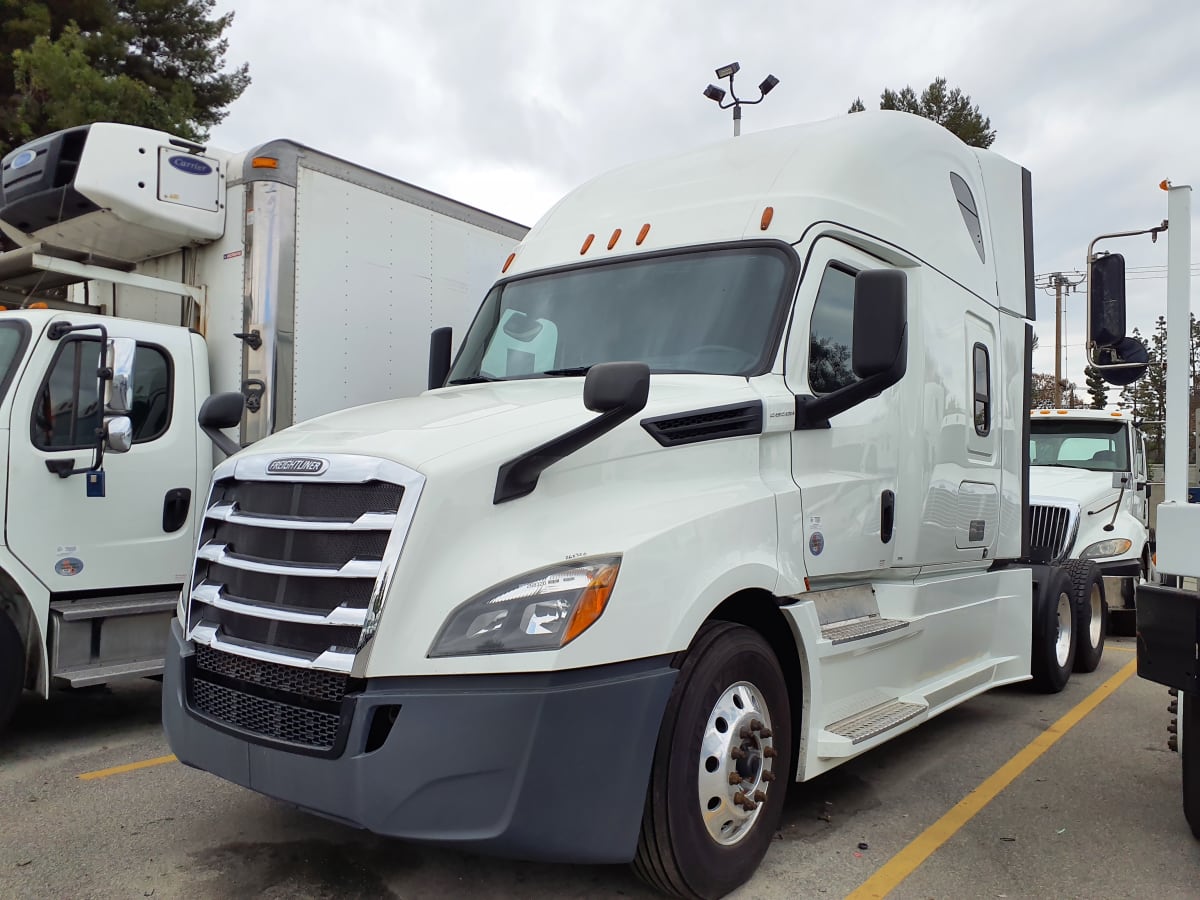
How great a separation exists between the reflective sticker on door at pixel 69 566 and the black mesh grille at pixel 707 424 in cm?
366

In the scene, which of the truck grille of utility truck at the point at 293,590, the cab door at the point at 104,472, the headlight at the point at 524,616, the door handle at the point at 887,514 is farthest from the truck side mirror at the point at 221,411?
the door handle at the point at 887,514

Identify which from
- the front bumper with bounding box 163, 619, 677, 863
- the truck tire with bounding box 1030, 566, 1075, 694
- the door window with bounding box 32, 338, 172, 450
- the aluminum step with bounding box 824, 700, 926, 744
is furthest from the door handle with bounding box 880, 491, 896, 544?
the door window with bounding box 32, 338, 172, 450

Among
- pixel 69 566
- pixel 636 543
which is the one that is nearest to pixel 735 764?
pixel 636 543

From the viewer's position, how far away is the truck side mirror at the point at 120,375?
5.08 metres

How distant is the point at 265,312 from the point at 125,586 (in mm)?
1813


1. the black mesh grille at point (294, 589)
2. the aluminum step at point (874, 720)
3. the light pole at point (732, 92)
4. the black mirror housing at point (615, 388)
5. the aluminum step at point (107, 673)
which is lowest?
the aluminum step at point (107, 673)

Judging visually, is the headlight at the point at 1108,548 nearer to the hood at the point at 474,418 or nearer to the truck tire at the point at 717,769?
the truck tire at the point at 717,769

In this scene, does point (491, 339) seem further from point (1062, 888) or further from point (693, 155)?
point (1062, 888)

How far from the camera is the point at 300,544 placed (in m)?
3.24

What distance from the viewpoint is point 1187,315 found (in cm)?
397

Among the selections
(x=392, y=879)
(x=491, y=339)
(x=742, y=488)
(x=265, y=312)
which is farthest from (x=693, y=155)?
(x=392, y=879)

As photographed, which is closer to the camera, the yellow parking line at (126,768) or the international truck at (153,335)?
the yellow parking line at (126,768)

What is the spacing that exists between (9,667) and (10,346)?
1.74 metres

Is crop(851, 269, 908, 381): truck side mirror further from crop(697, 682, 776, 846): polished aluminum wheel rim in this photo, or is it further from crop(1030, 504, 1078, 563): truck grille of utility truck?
crop(1030, 504, 1078, 563): truck grille of utility truck
